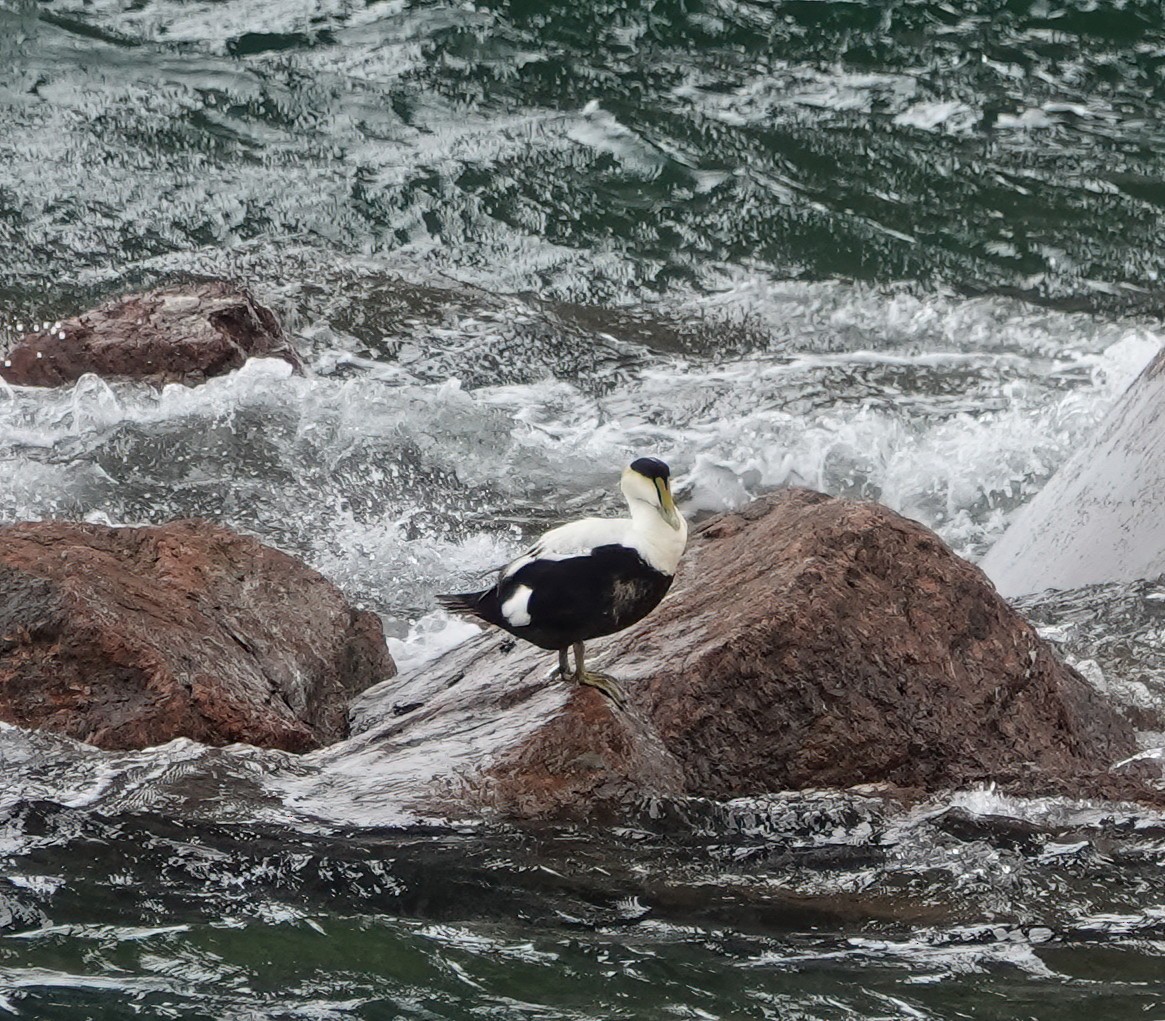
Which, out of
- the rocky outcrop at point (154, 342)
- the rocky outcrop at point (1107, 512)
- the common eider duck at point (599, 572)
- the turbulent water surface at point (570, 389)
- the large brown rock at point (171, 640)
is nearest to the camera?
the turbulent water surface at point (570, 389)

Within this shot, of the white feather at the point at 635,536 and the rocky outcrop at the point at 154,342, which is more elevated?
the white feather at the point at 635,536

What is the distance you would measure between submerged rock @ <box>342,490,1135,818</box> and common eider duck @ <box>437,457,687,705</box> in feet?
0.70

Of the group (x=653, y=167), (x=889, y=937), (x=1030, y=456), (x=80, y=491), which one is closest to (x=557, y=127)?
(x=653, y=167)

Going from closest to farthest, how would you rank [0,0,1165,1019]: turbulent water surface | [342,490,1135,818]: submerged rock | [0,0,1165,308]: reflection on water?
[0,0,1165,1019]: turbulent water surface
[342,490,1135,818]: submerged rock
[0,0,1165,308]: reflection on water

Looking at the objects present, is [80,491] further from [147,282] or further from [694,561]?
[694,561]

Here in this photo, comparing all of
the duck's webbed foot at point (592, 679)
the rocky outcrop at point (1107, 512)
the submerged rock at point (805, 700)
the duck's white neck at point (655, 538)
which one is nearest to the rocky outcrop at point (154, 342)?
the rocky outcrop at point (1107, 512)

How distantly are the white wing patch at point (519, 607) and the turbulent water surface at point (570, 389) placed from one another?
46cm

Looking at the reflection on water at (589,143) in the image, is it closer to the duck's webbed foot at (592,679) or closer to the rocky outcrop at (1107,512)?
the rocky outcrop at (1107,512)

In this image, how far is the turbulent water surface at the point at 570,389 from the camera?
3.38 m

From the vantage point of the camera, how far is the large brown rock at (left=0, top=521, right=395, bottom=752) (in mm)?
4254

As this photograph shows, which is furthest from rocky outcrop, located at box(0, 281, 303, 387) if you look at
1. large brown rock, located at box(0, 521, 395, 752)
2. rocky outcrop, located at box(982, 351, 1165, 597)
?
rocky outcrop, located at box(982, 351, 1165, 597)

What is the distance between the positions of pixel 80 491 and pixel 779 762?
4114 millimetres

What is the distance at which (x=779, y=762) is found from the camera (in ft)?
13.5

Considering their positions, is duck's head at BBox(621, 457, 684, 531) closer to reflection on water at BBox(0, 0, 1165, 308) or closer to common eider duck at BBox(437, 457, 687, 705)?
common eider duck at BBox(437, 457, 687, 705)
